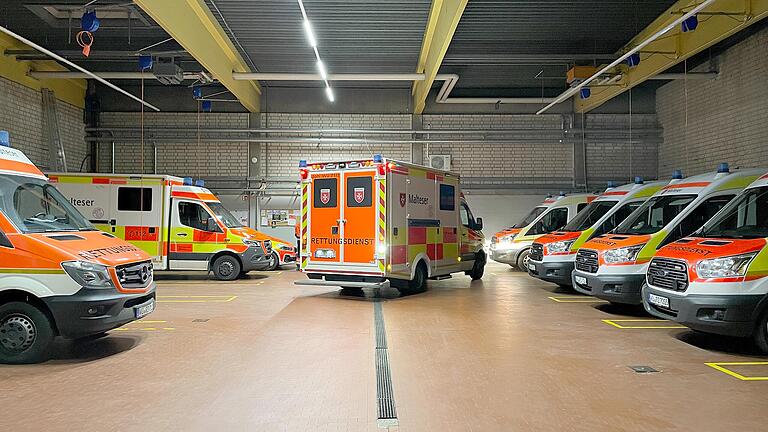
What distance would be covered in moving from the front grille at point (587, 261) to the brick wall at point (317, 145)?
38.1 feet

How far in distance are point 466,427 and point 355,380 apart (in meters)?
1.50

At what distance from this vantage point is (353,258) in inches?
419

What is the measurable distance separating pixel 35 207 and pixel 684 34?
13.8 metres

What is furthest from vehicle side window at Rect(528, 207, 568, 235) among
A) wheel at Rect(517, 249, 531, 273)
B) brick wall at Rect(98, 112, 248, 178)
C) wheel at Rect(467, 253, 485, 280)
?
brick wall at Rect(98, 112, 248, 178)

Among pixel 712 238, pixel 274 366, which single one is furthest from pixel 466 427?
pixel 712 238

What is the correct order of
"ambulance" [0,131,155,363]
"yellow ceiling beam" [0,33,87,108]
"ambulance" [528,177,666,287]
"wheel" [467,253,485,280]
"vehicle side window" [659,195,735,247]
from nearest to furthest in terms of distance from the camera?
"ambulance" [0,131,155,363] < "vehicle side window" [659,195,735,247] < "ambulance" [528,177,666,287] < "wheel" [467,253,485,280] < "yellow ceiling beam" [0,33,87,108]

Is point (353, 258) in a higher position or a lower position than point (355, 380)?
higher

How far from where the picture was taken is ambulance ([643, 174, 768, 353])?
622 centimetres

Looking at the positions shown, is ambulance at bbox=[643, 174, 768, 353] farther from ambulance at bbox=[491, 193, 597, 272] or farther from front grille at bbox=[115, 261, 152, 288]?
ambulance at bbox=[491, 193, 597, 272]

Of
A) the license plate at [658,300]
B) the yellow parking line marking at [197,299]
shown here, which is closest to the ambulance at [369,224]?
the yellow parking line marking at [197,299]

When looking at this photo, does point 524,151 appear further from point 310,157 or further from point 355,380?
point 355,380

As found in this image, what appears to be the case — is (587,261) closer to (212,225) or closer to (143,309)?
(143,309)

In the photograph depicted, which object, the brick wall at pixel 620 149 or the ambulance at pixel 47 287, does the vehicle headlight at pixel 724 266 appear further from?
the brick wall at pixel 620 149

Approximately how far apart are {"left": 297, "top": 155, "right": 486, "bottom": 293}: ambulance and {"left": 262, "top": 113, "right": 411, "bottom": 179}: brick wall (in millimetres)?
8781
